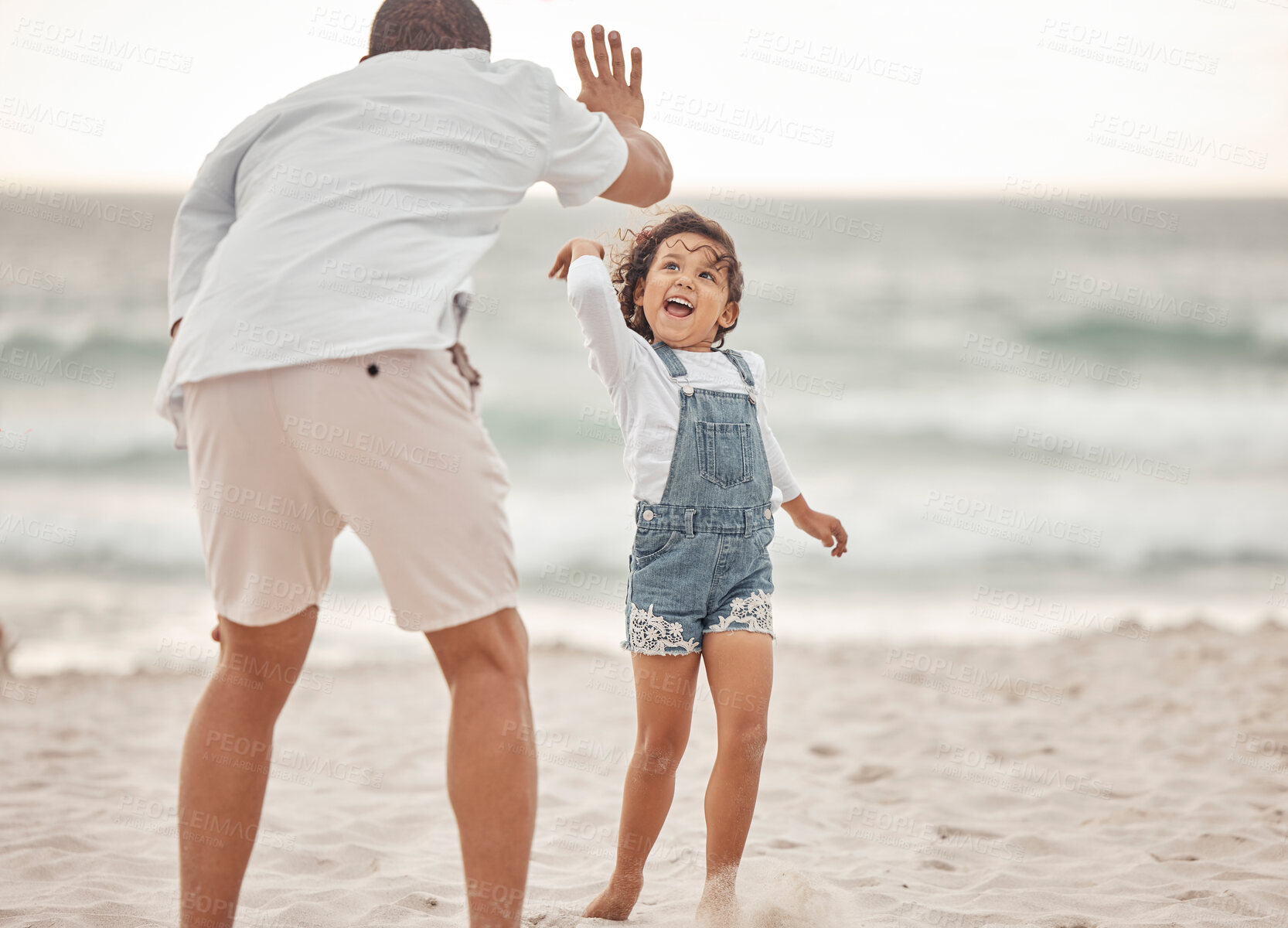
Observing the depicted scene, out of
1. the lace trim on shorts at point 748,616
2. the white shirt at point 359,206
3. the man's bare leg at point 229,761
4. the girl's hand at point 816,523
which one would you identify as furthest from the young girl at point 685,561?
the man's bare leg at point 229,761

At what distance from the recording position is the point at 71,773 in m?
3.84

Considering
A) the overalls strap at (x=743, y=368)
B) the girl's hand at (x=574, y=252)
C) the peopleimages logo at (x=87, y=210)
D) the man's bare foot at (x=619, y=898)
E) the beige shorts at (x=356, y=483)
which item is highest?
the peopleimages logo at (x=87, y=210)

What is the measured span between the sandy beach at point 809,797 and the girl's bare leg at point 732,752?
134 millimetres

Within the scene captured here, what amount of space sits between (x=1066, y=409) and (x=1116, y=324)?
205 inches

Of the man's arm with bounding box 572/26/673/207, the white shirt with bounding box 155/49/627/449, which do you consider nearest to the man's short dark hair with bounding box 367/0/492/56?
the white shirt with bounding box 155/49/627/449

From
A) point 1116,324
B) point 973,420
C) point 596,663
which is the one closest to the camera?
point 596,663

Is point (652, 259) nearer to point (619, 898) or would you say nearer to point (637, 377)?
point (637, 377)

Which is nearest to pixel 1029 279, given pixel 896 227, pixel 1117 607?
pixel 896 227

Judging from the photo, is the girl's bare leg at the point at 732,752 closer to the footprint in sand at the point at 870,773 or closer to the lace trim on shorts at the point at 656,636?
the lace trim on shorts at the point at 656,636

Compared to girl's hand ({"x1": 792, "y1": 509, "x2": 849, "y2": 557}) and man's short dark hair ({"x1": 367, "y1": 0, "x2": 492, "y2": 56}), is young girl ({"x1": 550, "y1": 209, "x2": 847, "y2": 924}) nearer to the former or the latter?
girl's hand ({"x1": 792, "y1": 509, "x2": 849, "y2": 557})

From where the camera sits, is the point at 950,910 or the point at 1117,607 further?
the point at 1117,607

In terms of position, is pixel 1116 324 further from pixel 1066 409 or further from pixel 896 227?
pixel 896 227

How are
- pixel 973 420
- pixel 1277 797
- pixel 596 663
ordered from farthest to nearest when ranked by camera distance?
1. pixel 973 420
2. pixel 596 663
3. pixel 1277 797

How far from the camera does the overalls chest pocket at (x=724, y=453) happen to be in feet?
8.02
